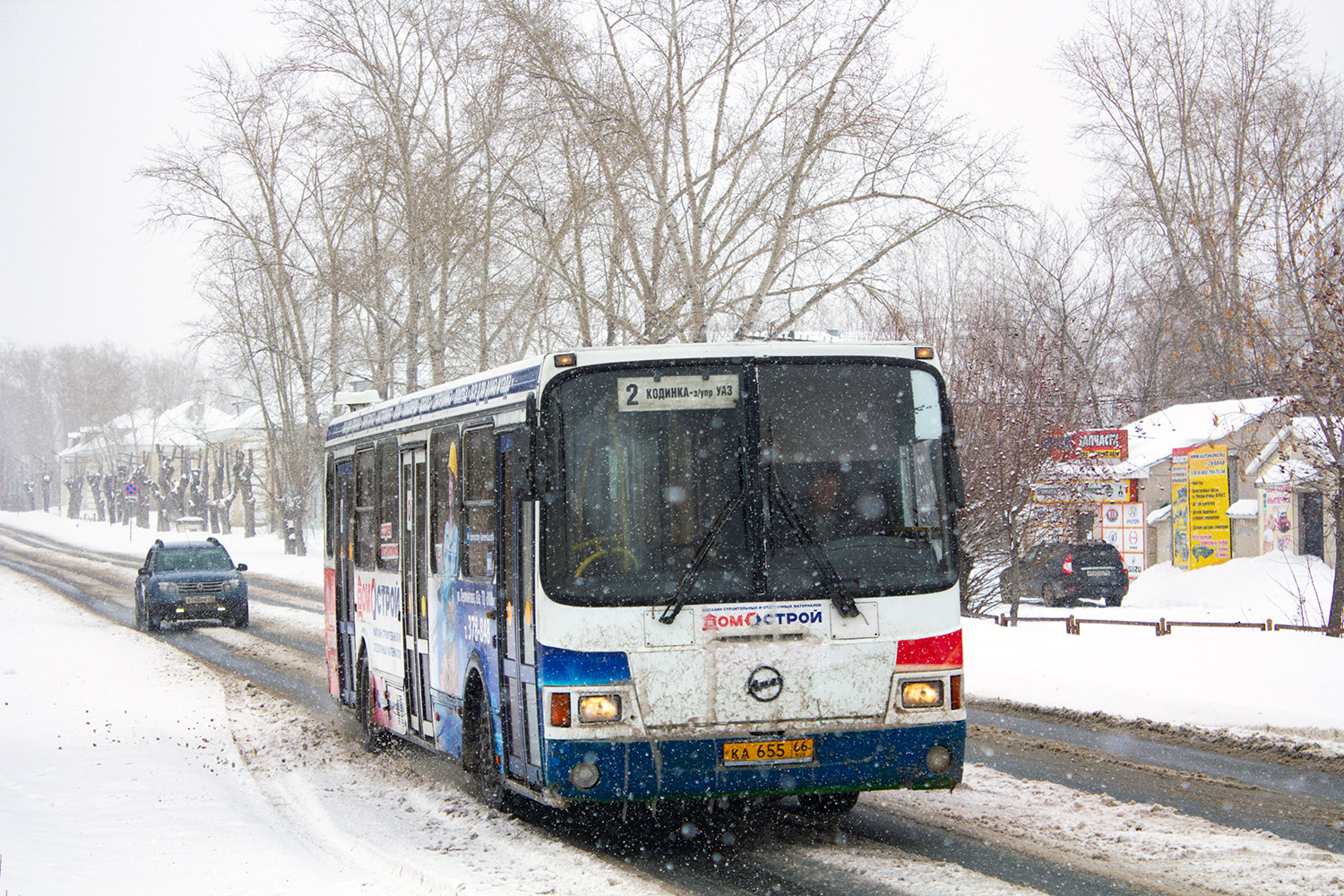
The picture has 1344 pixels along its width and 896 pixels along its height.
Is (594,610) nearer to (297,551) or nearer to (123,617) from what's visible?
(123,617)

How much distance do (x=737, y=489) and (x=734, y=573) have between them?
1.45ft

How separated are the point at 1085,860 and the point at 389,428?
251 inches

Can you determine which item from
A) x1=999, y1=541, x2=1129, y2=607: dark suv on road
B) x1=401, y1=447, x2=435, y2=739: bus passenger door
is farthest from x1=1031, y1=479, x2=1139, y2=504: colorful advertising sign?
x1=401, y1=447, x2=435, y2=739: bus passenger door

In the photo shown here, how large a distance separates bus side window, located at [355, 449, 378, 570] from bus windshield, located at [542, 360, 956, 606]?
456cm

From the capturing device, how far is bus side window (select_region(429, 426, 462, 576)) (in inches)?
361

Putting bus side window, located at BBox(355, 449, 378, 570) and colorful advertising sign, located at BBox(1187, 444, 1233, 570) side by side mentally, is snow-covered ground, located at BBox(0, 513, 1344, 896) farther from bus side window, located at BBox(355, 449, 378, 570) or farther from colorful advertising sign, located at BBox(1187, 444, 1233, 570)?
colorful advertising sign, located at BBox(1187, 444, 1233, 570)

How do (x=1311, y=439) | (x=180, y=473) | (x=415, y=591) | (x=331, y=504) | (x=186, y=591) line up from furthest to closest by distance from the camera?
(x=180, y=473)
(x=186, y=591)
(x=1311, y=439)
(x=331, y=504)
(x=415, y=591)

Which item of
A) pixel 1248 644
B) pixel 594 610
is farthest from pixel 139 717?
pixel 1248 644

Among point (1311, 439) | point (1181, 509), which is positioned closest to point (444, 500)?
point (1311, 439)

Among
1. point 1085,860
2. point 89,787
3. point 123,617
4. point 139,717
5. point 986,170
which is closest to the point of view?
point 1085,860

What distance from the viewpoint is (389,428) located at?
11.0 m

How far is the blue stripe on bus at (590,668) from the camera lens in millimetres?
7031

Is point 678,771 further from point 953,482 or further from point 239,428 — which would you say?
point 239,428

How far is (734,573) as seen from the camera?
7117 millimetres
